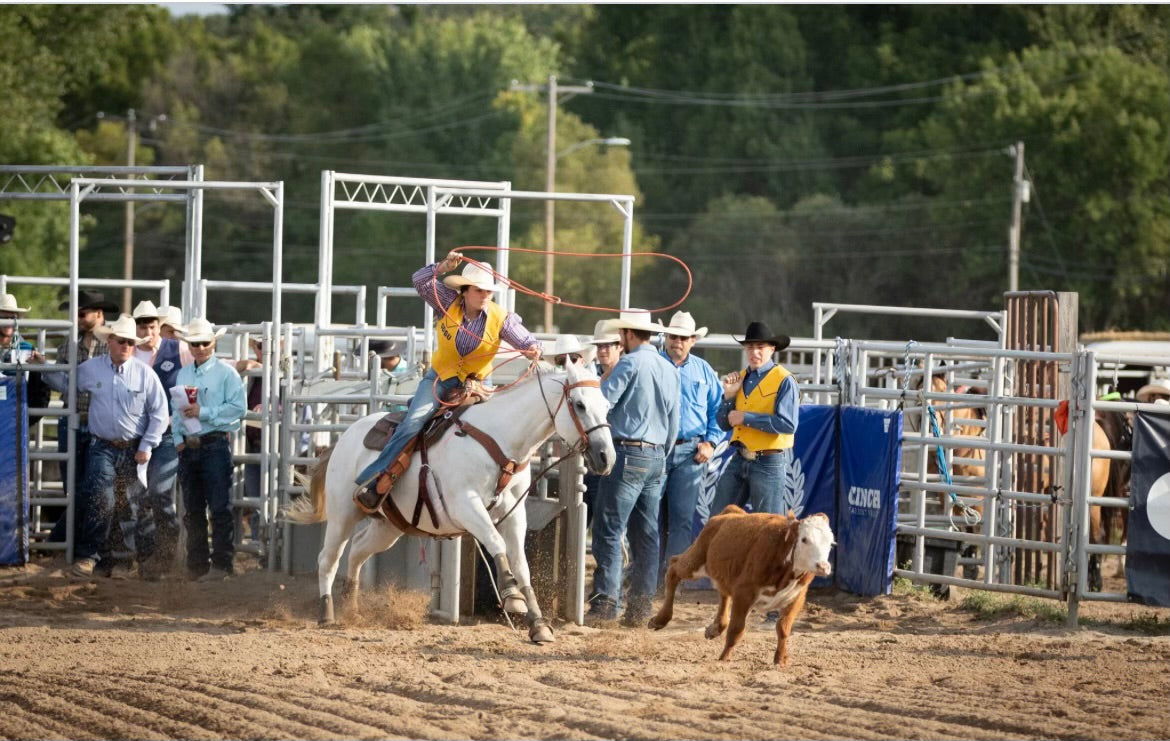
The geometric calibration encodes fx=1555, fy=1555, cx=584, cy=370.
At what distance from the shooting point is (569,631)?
9.51m

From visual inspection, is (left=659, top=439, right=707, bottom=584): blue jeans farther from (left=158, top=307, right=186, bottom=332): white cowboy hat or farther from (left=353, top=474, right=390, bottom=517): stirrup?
(left=158, top=307, right=186, bottom=332): white cowboy hat

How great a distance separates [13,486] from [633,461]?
5.27 m

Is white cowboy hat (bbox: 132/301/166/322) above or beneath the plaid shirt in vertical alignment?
above

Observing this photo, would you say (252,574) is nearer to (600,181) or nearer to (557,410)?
(557,410)

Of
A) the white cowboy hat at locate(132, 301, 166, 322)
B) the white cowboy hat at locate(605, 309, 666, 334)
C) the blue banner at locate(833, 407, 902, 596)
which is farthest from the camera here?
the white cowboy hat at locate(132, 301, 166, 322)

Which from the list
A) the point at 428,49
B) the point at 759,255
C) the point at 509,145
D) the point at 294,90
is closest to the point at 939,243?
the point at 759,255

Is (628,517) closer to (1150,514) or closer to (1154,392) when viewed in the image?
(1150,514)

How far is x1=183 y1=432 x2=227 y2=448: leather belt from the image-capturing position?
11945 millimetres

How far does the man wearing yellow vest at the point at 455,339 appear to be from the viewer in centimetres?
911

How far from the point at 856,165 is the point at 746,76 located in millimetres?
4879

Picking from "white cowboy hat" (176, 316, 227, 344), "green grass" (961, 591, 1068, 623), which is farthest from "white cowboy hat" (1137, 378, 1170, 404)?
"white cowboy hat" (176, 316, 227, 344)

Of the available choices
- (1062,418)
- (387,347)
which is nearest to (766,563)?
(1062,418)

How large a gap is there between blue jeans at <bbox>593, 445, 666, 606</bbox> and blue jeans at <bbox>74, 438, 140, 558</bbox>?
4119 mm

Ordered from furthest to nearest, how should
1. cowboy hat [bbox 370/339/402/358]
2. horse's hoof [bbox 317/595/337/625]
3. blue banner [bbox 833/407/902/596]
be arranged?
1. cowboy hat [bbox 370/339/402/358]
2. blue banner [bbox 833/407/902/596]
3. horse's hoof [bbox 317/595/337/625]
